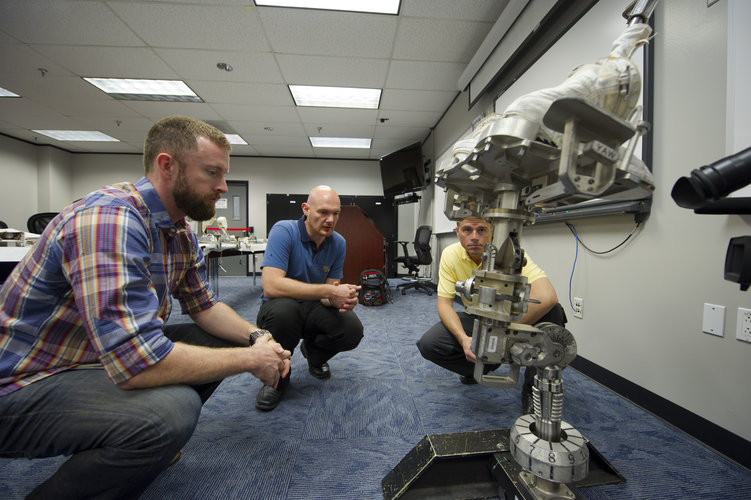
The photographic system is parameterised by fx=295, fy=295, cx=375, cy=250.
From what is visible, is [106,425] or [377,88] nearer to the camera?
[106,425]

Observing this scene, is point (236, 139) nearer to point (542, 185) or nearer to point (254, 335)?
point (254, 335)

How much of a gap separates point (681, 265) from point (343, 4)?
256cm

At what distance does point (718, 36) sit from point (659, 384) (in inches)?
51.3

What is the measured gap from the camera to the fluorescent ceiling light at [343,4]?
2154 mm

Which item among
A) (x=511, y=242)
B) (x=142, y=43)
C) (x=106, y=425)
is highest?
(x=142, y=43)

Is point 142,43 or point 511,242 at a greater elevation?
point 142,43

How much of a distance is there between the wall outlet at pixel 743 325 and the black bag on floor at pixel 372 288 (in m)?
2.68

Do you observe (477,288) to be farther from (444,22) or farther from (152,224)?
(444,22)

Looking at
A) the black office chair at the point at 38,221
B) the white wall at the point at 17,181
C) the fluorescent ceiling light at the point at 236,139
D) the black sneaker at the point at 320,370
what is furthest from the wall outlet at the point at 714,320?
the white wall at the point at 17,181

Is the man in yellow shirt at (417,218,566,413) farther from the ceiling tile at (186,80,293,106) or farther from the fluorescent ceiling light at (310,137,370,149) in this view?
the fluorescent ceiling light at (310,137,370,149)

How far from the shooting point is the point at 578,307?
1.67 m

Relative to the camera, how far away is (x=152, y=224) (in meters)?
0.81

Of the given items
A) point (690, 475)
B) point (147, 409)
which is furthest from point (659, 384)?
point (147, 409)

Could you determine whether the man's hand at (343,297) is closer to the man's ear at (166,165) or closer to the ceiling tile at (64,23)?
the man's ear at (166,165)
